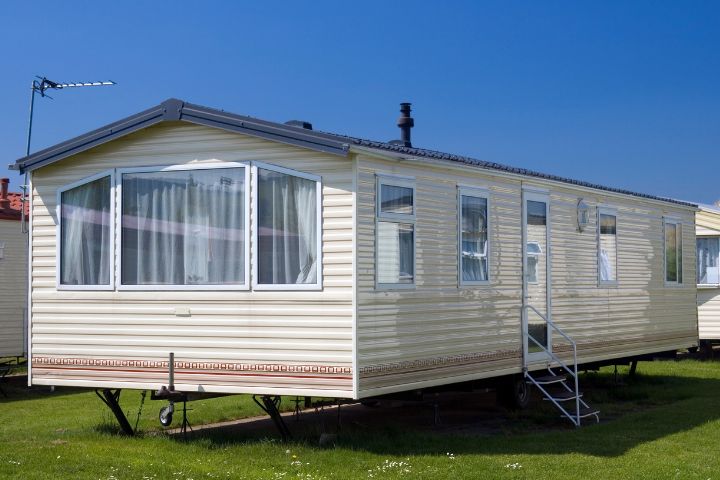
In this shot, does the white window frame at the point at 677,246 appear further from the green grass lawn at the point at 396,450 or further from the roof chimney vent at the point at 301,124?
the roof chimney vent at the point at 301,124

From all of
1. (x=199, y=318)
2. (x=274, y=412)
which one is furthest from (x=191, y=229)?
(x=274, y=412)

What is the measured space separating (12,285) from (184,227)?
362 inches

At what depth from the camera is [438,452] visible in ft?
32.5

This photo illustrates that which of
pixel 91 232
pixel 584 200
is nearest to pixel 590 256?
pixel 584 200

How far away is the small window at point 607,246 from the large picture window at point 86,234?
7.17 meters

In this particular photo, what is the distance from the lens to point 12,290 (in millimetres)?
18625

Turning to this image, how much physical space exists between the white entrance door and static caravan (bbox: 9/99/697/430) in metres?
0.08

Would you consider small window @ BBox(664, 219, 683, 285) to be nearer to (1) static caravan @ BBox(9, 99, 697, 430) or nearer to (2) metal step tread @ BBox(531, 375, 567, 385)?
(2) metal step tread @ BBox(531, 375, 567, 385)

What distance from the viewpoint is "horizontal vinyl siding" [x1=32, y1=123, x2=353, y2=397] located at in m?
9.78

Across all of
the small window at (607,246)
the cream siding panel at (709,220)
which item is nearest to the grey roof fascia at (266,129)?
the small window at (607,246)

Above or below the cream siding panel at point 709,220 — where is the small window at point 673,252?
below

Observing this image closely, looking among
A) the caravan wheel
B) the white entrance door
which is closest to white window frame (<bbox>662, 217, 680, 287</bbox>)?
the white entrance door

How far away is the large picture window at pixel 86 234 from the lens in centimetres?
1105

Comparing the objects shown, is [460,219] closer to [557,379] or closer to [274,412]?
[557,379]
